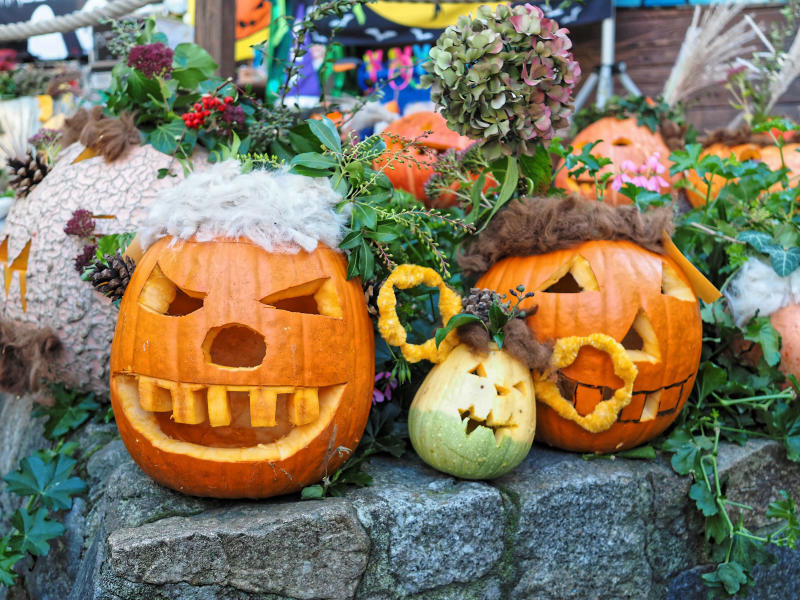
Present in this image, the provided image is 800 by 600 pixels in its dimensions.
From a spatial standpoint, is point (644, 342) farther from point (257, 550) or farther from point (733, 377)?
point (257, 550)

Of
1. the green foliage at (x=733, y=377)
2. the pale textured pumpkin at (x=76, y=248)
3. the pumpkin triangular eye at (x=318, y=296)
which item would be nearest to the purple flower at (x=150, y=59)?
the pale textured pumpkin at (x=76, y=248)

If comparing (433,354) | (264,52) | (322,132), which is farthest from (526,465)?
(264,52)

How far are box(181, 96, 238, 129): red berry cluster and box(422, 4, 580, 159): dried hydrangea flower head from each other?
2.34ft

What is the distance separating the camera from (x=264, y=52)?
236 centimetres

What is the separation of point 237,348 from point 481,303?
0.62m

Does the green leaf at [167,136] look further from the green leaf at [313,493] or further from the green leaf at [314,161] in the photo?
the green leaf at [313,493]

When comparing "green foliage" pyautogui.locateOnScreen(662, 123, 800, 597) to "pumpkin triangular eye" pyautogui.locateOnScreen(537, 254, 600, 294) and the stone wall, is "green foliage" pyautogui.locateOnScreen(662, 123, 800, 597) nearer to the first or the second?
the stone wall

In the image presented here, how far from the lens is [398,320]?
1.89 meters

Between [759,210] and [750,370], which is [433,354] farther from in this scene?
[759,210]

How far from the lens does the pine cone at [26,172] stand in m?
2.50

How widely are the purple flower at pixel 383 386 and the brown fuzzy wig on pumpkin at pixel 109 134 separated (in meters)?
1.12

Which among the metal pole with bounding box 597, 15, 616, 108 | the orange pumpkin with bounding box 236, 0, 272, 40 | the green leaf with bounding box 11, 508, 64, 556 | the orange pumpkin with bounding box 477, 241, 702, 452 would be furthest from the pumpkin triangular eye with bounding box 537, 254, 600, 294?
the orange pumpkin with bounding box 236, 0, 272, 40

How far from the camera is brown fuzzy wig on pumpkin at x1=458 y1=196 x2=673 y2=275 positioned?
200 centimetres

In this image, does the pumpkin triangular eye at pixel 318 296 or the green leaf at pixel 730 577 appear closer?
the pumpkin triangular eye at pixel 318 296
